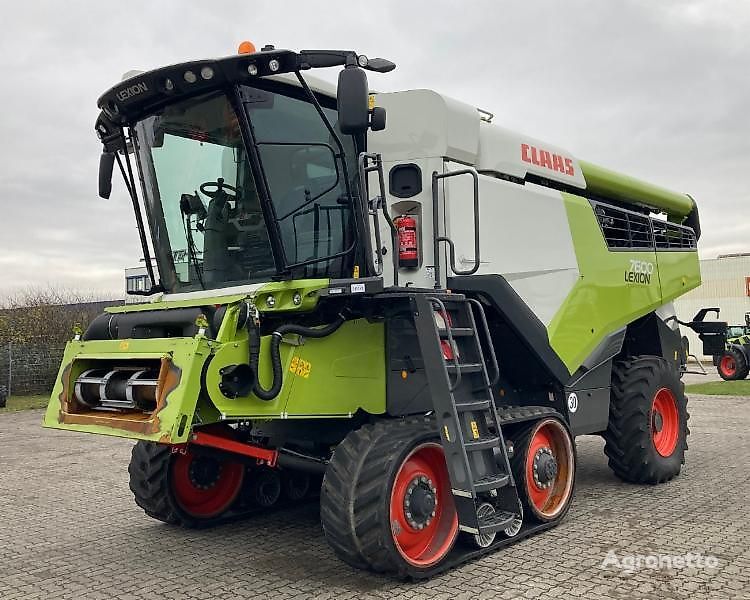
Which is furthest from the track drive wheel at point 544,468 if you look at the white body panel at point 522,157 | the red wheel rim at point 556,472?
the white body panel at point 522,157

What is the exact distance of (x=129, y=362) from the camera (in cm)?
491

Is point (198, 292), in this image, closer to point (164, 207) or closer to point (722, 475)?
point (164, 207)

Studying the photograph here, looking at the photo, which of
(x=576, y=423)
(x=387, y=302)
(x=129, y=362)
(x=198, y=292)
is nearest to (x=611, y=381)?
(x=576, y=423)

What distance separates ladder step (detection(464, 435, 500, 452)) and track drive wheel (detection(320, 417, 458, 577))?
0.24 meters

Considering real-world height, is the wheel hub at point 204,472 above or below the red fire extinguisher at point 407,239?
below

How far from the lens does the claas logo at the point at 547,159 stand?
20.9 ft

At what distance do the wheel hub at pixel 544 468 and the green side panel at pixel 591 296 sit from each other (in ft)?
2.88

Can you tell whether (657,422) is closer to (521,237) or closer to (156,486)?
(521,237)

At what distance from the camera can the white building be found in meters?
40.5

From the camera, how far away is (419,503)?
4.70m

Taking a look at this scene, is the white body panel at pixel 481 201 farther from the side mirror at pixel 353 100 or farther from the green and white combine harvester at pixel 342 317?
the side mirror at pixel 353 100

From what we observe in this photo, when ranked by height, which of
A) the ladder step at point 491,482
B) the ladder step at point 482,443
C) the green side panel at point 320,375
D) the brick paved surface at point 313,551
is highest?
the green side panel at point 320,375

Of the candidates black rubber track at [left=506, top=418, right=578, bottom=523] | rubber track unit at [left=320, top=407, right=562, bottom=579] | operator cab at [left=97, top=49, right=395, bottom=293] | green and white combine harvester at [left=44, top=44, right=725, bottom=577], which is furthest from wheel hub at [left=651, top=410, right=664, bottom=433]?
operator cab at [left=97, top=49, right=395, bottom=293]

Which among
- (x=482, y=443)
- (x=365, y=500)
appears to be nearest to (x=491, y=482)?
(x=482, y=443)
